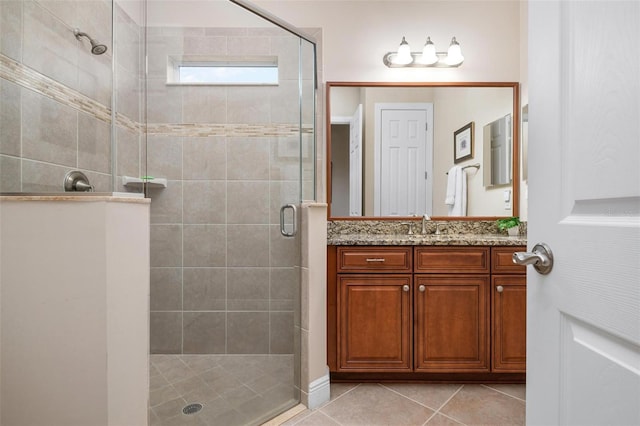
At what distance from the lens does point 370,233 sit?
226 centimetres

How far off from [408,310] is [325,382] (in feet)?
2.02

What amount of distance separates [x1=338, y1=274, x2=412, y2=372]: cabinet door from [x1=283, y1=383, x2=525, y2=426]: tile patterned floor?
13 cm

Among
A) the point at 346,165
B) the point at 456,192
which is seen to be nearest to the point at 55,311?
the point at 346,165

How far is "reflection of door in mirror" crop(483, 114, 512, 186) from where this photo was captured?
88.9 inches

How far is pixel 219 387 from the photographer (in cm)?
150

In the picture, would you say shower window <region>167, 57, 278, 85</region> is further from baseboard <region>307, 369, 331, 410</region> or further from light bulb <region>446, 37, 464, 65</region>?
baseboard <region>307, 369, 331, 410</region>

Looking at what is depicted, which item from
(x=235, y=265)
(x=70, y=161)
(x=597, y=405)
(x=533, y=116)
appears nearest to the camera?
(x=597, y=405)

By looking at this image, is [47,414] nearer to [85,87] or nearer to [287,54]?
[85,87]

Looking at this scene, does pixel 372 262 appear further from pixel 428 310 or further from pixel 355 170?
pixel 355 170

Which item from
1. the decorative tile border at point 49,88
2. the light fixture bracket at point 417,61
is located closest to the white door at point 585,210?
the decorative tile border at point 49,88

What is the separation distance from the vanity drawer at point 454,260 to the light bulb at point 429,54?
1338 millimetres

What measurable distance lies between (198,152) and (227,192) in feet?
0.83

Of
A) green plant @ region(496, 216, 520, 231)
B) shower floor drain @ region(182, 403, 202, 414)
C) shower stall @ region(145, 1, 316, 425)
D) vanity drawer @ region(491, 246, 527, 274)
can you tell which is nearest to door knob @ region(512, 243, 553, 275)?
shower stall @ region(145, 1, 316, 425)

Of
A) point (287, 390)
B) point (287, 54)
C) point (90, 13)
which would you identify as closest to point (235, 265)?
point (287, 390)
